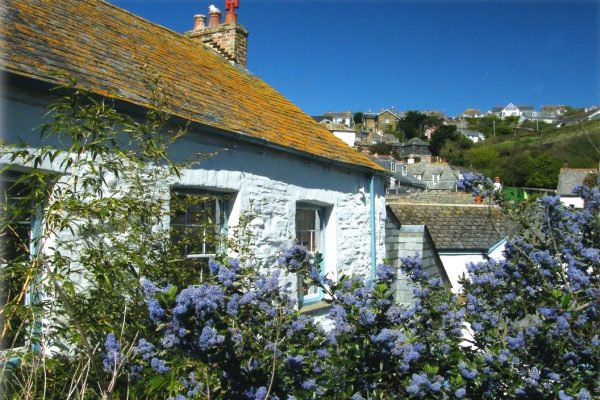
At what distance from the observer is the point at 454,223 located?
57.9ft

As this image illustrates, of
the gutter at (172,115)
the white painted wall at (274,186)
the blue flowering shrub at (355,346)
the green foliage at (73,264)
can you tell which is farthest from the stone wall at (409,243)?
the blue flowering shrub at (355,346)

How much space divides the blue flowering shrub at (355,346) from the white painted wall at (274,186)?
4.58 ft

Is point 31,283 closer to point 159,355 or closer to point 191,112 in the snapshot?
point 159,355

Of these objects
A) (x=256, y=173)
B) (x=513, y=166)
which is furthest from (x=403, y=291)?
(x=513, y=166)

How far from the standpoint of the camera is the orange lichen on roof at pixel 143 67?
197 inches

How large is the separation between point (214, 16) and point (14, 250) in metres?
8.45

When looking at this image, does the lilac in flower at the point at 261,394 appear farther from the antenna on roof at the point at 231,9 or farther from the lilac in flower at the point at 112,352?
the antenna on roof at the point at 231,9

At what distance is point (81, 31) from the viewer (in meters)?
6.41

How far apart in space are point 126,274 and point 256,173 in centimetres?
314

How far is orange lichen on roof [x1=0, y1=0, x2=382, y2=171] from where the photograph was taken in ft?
16.4

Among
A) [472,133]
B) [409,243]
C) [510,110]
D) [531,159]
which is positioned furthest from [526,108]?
[409,243]

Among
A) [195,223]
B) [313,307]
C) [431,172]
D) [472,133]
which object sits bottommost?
[313,307]

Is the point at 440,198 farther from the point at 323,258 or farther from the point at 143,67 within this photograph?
the point at 143,67

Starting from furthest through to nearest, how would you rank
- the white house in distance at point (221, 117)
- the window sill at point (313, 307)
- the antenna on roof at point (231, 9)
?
the antenna on roof at point (231, 9), the window sill at point (313, 307), the white house in distance at point (221, 117)
